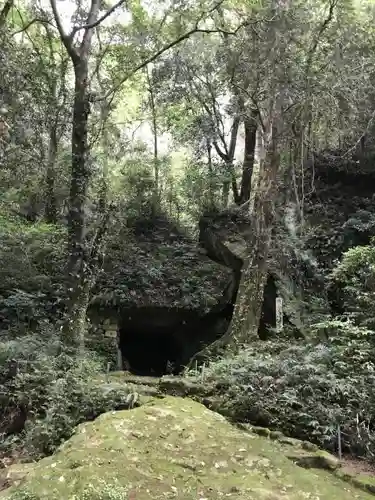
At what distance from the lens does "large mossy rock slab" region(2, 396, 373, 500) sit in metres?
3.60

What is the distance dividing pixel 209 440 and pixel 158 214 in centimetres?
995

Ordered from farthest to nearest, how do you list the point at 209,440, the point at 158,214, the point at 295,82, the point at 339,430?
the point at 158,214, the point at 295,82, the point at 339,430, the point at 209,440

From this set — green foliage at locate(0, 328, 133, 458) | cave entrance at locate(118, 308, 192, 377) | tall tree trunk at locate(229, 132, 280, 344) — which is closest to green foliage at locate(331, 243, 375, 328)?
tall tree trunk at locate(229, 132, 280, 344)

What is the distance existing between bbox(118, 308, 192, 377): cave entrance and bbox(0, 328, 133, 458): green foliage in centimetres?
331

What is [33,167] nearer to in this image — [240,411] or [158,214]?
[158,214]

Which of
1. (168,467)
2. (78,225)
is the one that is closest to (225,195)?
(78,225)

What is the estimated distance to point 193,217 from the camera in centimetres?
1474

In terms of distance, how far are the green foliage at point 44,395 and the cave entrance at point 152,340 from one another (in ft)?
10.9

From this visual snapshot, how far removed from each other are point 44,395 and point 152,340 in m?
6.35

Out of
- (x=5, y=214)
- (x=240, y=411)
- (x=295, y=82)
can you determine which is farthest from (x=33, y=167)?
(x=240, y=411)

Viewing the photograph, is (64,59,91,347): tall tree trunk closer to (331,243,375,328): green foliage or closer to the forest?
the forest

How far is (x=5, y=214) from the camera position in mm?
11141

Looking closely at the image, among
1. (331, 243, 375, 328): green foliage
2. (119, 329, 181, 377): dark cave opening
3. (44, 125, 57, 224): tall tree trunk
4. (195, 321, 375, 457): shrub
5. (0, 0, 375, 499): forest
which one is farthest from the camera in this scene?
(119, 329, 181, 377): dark cave opening

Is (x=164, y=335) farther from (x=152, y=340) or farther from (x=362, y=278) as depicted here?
(x=362, y=278)
